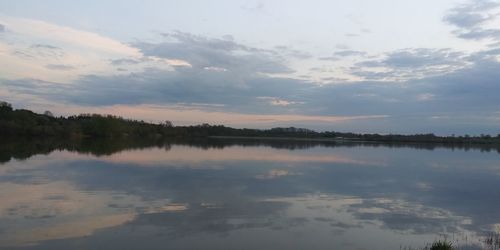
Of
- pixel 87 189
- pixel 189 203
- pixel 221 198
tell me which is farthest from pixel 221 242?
pixel 87 189

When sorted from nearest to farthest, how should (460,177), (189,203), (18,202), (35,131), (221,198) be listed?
(18,202)
(189,203)
(221,198)
(460,177)
(35,131)

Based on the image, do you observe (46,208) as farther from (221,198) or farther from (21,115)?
(21,115)

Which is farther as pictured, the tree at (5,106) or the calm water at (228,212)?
the tree at (5,106)

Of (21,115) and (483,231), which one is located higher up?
(21,115)

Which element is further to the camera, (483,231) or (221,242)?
(483,231)

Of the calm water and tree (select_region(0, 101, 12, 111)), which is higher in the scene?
tree (select_region(0, 101, 12, 111))

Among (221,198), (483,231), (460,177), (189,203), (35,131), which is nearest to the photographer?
(483,231)

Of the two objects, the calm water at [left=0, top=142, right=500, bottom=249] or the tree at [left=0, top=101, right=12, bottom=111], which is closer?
the calm water at [left=0, top=142, right=500, bottom=249]

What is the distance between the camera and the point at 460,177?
22.8 meters

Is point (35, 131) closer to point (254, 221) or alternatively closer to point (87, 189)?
point (87, 189)

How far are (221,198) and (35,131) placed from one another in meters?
60.4

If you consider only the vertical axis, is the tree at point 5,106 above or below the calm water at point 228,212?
above

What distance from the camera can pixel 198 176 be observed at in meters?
18.6

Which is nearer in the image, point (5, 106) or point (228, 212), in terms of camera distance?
point (228, 212)
